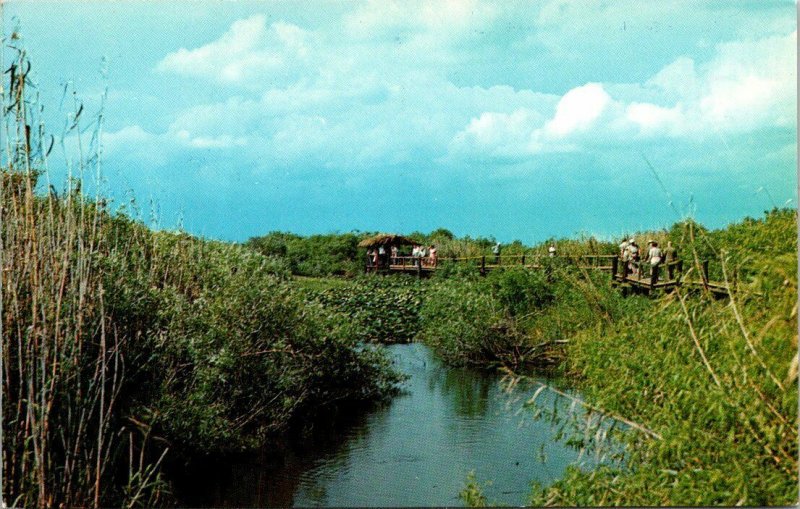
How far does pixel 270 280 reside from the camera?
6.68 metres

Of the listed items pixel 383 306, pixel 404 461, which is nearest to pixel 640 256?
pixel 383 306

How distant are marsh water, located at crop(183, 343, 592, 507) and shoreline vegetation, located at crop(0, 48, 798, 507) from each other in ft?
0.75

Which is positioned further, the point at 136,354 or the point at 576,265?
the point at 576,265

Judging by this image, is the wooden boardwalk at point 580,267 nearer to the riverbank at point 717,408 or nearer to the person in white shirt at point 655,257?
the person in white shirt at point 655,257

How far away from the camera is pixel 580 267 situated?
9961 mm

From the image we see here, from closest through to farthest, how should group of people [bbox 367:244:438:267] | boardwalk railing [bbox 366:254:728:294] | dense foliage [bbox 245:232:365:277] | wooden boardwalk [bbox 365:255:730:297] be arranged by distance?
wooden boardwalk [bbox 365:255:730:297]
boardwalk railing [bbox 366:254:728:294]
dense foliage [bbox 245:232:365:277]
group of people [bbox 367:244:438:267]

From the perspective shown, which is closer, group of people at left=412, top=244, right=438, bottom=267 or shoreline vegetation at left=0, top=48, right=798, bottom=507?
shoreline vegetation at left=0, top=48, right=798, bottom=507

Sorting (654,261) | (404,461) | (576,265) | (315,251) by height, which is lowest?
(404,461)

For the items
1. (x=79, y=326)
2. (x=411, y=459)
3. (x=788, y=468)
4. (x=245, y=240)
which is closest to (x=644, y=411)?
(x=788, y=468)

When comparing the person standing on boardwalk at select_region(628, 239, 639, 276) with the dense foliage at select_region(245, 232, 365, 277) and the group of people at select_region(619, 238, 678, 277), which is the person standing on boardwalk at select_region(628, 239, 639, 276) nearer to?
the group of people at select_region(619, 238, 678, 277)

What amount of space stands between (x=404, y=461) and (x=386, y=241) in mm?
7467

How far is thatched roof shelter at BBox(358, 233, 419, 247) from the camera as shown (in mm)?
12422

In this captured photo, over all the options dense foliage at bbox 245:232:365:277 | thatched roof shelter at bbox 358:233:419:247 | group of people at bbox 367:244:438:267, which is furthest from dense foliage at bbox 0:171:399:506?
group of people at bbox 367:244:438:267

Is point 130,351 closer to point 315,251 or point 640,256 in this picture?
point 315,251
